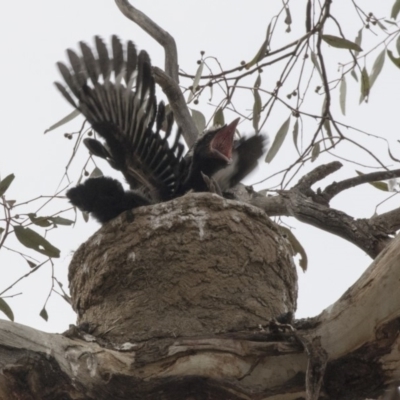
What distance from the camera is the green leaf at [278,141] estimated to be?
3.47 meters

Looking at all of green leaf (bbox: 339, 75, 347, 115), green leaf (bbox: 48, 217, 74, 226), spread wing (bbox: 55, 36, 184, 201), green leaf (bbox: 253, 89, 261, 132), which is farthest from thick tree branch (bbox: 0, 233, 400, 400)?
green leaf (bbox: 339, 75, 347, 115)

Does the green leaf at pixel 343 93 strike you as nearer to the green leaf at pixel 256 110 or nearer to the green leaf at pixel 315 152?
the green leaf at pixel 315 152

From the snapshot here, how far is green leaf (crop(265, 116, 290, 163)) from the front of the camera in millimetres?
3469

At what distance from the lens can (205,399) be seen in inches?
79.5

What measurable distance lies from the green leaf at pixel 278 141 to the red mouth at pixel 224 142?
0.87ft

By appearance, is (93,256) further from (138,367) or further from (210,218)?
(138,367)

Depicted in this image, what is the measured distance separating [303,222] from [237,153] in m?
0.60

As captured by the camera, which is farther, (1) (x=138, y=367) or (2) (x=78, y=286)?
(2) (x=78, y=286)

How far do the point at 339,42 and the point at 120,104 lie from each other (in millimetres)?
906

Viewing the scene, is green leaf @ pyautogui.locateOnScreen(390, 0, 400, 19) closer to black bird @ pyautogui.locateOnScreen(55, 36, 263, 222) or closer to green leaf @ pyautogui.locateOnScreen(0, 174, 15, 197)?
black bird @ pyautogui.locateOnScreen(55, 36, 263, 222)

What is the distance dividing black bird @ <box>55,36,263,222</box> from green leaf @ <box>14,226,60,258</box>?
0.34m

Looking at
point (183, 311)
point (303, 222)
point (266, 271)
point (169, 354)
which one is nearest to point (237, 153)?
point (303, 222)

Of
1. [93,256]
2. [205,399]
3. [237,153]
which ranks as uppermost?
[237,153]

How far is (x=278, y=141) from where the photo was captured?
3.55 metres
